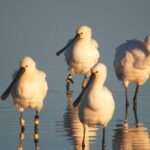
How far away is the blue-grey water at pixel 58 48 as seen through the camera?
14.2 metres

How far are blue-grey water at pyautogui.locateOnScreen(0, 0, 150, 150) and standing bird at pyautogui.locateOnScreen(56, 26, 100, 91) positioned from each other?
392mm

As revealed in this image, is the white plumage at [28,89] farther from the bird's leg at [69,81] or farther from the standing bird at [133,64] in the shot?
the bird's leg at [69,81]

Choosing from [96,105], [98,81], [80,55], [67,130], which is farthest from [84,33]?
[96,105]

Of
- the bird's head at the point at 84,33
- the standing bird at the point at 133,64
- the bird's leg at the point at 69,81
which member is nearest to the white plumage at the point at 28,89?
the standing bird at the point at 133,64

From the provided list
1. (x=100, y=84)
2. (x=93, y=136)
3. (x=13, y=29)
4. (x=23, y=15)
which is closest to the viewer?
(x=100, y=84)

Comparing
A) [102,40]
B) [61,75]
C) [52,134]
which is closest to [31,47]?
[102,40]

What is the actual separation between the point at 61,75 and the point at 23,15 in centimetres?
827

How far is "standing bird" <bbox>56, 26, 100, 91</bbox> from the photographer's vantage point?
19.0m

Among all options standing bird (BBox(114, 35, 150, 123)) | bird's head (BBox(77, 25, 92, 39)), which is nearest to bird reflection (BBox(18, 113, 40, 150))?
standing bird (BBox(114, 35, 150, 123))

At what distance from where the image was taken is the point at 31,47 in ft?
78.0

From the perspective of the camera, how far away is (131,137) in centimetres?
1406

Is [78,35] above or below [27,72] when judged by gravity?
above

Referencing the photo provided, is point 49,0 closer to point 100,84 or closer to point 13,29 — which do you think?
point 13,29

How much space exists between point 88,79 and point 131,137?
1887 millimetres
